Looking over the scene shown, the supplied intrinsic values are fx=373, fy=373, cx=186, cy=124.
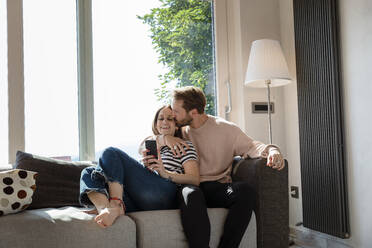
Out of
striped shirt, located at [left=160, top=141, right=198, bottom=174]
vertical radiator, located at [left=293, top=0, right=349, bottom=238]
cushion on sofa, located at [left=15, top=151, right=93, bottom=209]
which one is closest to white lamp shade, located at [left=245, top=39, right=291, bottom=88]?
vertical radiator, located at [left=293, top=0, right=349, bottom=238]

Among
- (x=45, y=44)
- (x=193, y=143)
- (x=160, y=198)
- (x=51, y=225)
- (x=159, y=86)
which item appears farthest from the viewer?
(x=159, y=86)

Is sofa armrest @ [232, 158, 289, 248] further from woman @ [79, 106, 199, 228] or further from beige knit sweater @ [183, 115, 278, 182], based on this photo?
woman @ [79, 106, 199, 228]

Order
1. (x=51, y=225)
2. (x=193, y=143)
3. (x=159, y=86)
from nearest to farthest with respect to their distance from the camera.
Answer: (x=51, y=225), (x=193, y=143), (x=159, y=86)

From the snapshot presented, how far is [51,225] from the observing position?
1479 millimetres

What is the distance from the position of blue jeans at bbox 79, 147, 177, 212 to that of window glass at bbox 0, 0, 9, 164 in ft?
2.78

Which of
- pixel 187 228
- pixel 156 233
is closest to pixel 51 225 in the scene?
pixel 156 233

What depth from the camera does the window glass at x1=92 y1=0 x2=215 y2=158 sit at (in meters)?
2.64

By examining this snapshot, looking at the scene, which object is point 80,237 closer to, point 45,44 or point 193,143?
point 193,143

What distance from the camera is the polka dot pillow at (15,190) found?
1542mm

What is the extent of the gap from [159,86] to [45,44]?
2.79 feet

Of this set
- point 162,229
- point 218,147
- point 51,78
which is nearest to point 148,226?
point 162,229

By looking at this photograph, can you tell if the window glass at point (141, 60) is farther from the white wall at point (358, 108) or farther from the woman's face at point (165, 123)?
the white wall at point (358, 108)

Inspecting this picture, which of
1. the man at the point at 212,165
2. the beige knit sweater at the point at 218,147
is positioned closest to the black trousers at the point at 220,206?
the man at the point at 212,165

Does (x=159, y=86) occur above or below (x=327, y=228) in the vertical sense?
above
